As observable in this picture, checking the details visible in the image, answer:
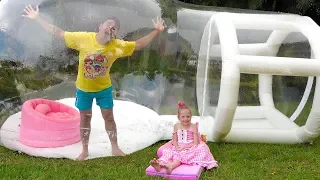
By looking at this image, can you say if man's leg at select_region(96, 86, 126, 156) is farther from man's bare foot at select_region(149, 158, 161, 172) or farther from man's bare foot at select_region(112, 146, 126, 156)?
man's bare foot at select_region(149, 158, 161, 172)

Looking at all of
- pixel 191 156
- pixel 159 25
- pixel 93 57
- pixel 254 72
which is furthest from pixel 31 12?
pixel 254 72

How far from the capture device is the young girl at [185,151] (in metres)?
4.32

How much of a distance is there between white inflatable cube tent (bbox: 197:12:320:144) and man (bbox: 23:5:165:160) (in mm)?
742

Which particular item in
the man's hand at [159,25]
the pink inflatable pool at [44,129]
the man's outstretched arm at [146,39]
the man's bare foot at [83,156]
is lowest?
the man's bare foot at [83,156]

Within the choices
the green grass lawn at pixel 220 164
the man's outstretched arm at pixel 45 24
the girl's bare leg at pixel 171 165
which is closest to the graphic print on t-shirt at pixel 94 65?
the man's outstretched arm at pixel 45 24

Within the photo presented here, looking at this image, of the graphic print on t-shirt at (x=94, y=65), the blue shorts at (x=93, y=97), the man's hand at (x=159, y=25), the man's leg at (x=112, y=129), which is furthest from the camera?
the man's hand at (x=159, y=25)

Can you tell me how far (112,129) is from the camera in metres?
4.82

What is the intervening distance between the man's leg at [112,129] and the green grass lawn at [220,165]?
106 millimetres

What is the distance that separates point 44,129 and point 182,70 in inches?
59.1

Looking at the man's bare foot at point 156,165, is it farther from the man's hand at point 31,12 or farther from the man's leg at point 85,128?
the man's hand at point 31,12

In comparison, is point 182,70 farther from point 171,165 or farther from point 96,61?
point 171,165

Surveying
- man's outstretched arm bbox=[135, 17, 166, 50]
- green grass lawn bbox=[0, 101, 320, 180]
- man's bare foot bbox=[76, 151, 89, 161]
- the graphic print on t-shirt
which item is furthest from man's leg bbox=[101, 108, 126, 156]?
man's outstretched arm bbox=[135, 17, 166, 50]

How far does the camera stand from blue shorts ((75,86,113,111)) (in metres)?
4.68

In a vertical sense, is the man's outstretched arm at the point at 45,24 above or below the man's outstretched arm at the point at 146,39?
above
